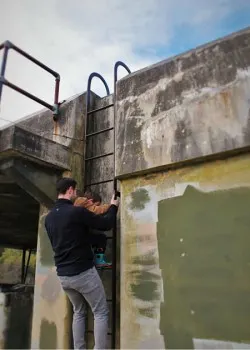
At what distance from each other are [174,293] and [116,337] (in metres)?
1.02

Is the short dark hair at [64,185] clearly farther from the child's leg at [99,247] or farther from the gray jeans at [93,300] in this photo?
the gray jeans at [93,300]

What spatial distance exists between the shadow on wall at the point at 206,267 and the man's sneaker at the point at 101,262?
0.81 meters

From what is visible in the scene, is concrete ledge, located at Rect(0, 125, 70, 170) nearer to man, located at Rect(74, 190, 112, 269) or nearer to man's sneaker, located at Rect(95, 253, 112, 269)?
man, located at Rect(74, 190, 112, 269)

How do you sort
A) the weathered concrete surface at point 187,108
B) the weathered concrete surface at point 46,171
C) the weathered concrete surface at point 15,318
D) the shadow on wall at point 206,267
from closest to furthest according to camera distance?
the shadow on wall at point 206,267
the weathered concrete surface at point 187,108
the weathered concrete surface at point 46,171
the weathered concrete surface at point 15,318

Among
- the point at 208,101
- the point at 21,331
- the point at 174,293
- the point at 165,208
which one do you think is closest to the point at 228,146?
the point at 208,101

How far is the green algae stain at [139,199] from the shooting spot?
3.74 metres

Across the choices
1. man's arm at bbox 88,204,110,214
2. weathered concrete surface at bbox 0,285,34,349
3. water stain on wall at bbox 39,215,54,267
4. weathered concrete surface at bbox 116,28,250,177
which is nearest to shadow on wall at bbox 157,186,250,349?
weathered concrete surface at bbox 116,28,250,177

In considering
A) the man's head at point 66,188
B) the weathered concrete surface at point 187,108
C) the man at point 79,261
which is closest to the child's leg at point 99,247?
the man at point 79,261

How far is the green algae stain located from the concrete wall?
0.01 metres

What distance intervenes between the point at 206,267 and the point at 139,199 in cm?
107

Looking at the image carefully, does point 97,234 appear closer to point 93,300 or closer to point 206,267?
point 93,300

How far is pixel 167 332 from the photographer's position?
3.24 meters

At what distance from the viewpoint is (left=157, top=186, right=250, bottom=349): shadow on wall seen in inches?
117

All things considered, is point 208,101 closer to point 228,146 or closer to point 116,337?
point 228,146
